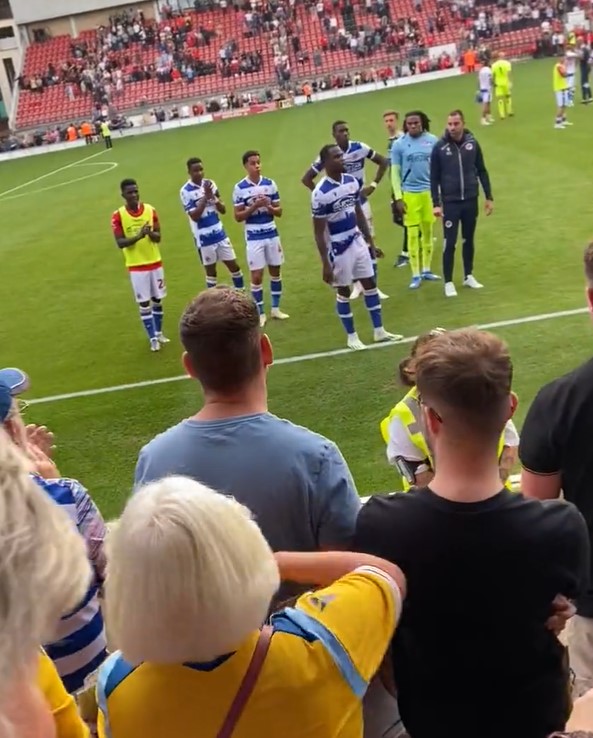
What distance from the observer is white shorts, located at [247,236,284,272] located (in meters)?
10.4

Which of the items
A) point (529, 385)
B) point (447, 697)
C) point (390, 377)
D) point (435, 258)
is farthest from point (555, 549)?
point (435, 258)

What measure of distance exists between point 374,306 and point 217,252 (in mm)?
3008

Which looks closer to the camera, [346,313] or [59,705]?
[59,705]

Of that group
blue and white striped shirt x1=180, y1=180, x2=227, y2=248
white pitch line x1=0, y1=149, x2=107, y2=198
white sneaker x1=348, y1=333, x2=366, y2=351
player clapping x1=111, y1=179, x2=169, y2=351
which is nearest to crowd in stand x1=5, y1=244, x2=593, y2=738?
white sneaker x1=348, y1=333, x2=366, y2=351

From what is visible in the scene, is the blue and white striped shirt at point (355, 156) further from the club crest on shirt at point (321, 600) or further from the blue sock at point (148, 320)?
the club crest on shirt at point (321, 600)

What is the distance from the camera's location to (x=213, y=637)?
1.68m

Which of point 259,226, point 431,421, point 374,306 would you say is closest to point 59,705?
point 431,421

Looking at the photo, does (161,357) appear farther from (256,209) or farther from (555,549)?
(555,549)

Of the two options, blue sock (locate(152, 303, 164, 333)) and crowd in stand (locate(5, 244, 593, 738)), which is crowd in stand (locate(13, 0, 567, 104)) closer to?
blue sock (locate(152, 303, 164, 333))

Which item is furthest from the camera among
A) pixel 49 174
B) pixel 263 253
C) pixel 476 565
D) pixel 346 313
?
pixel 49 174

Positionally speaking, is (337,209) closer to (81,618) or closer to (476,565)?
(81,618)

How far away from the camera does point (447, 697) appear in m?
2.37

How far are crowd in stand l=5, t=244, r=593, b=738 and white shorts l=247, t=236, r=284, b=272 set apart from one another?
6.97 metres

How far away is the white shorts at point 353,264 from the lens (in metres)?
8.84
